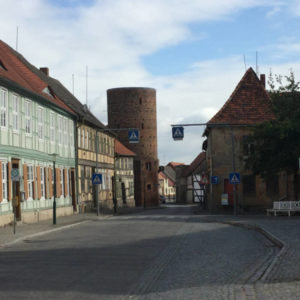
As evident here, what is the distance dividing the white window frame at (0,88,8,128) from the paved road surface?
946cm

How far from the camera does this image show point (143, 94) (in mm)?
90812

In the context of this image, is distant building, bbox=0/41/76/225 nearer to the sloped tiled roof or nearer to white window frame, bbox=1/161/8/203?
white window frame, bbox=1/161/8/203

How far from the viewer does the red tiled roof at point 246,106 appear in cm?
4984

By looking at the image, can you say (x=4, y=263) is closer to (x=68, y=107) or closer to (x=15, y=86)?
(x=15, y=86)

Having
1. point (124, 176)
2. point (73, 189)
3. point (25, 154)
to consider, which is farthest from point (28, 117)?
point (124, 176)

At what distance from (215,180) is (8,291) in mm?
37848

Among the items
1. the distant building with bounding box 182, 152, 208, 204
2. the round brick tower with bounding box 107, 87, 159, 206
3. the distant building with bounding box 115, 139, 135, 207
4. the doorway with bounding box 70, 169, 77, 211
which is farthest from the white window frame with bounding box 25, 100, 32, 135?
the round brick tower with bounding box 107, 87, 159, 206

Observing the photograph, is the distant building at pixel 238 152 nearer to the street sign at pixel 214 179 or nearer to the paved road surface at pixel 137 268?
the street sign at pixel 214 179

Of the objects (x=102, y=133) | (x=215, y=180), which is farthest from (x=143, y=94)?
(x=215, y=180)

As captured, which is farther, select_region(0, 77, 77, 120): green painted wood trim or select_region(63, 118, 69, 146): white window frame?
select_region(63, 118, 69, 146): white window frame

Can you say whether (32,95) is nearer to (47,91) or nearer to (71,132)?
(47,91)

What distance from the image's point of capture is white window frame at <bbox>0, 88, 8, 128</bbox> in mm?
29391

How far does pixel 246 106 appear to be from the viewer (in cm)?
5081

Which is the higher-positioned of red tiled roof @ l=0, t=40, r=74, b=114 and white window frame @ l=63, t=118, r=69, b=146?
red tiled roof @ l=0, t=40, r=74, b=114
